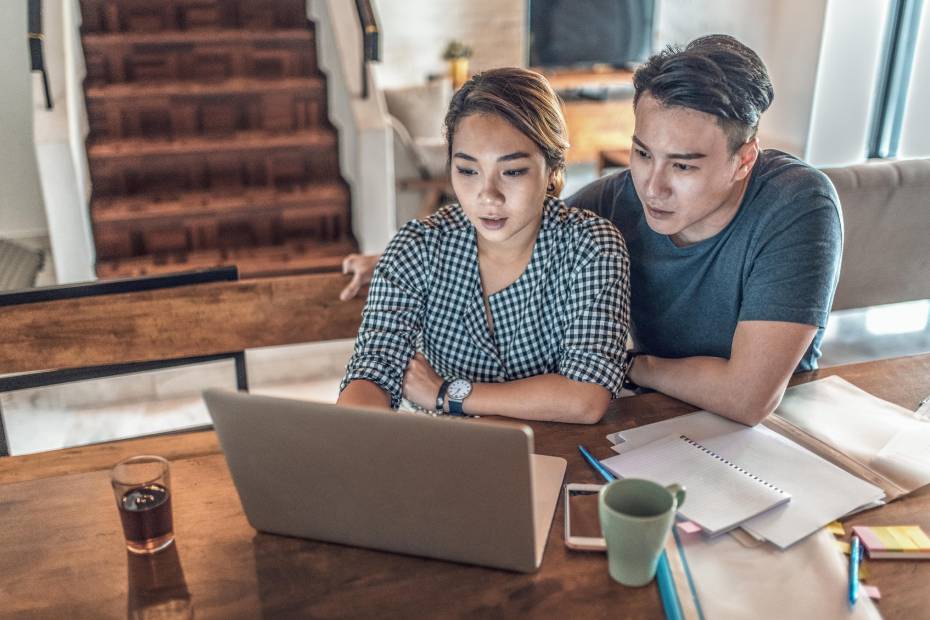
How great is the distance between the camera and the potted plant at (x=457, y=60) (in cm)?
540

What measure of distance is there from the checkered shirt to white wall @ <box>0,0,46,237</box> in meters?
3.82

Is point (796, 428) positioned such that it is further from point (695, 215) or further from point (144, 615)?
point (144, 615)

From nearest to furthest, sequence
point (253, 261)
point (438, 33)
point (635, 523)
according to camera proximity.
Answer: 1. point (635, 523)
2. point (253, 261)
3. point (438, 33)

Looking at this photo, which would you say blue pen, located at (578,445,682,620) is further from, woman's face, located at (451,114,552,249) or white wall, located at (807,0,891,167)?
white wall, located at (807,0,891,167)

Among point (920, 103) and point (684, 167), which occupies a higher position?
point (684, 167)

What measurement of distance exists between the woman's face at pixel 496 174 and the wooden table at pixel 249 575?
0.47 meters

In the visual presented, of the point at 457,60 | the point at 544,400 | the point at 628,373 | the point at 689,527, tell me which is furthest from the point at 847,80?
the point at 689,527

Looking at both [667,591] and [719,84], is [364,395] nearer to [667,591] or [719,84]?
[667,591]

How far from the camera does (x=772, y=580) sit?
3.10 feet

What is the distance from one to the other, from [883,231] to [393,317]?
51.7 inches

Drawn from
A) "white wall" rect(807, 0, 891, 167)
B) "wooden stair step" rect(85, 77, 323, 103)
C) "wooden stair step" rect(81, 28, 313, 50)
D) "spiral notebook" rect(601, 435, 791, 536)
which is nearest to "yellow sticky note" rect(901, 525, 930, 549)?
"spiral notebook" rect(601, 435, 791, 536)

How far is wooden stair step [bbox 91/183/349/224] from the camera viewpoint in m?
3.48

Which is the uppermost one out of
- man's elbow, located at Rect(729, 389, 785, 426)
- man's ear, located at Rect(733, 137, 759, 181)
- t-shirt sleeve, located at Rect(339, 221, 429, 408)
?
man's ear, located at Rect(733, 137, 759, 181)

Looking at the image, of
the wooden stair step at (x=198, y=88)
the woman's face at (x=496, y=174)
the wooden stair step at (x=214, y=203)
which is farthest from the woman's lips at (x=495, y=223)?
the wooden stair step at (x=198, y=88)
